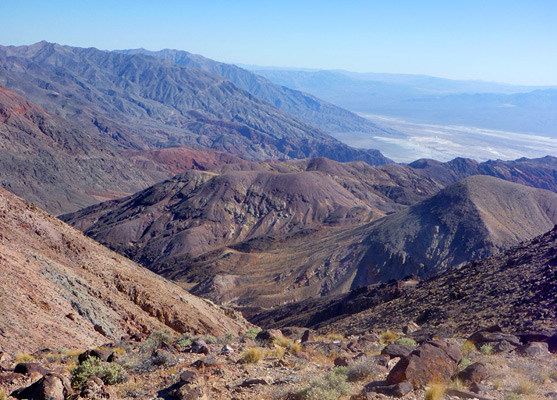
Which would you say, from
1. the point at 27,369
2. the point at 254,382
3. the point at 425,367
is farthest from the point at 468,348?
the point at 27,369

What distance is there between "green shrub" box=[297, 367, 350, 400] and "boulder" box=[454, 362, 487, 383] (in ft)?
7.30

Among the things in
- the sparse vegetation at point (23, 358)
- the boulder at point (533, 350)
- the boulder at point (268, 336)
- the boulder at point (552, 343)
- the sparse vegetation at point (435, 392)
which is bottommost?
the boulder at point (268, 336)

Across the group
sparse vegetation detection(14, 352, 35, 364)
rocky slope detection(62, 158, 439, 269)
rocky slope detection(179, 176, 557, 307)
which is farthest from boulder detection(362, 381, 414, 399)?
rocky slope detection(62, 158, 439, 269)

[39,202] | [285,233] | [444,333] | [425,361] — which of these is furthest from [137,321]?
[39,202]

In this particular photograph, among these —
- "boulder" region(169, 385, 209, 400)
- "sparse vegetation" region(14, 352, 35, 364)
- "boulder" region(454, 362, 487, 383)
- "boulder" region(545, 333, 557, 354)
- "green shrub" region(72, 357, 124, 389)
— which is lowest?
"sparse vegetation" region(14, 352, 35, 364)

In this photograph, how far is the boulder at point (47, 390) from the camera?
7777 mm

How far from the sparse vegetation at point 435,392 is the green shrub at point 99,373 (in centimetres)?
554

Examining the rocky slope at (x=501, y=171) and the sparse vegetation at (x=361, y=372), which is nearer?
the sparse vegetation at (x=361, y=372)

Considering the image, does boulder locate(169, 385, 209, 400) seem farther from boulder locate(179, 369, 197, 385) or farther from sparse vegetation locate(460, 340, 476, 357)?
sparse vegetation locate(460, 340, 476, 357)

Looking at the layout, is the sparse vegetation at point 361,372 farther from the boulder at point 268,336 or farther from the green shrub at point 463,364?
the boulder at point 268,336

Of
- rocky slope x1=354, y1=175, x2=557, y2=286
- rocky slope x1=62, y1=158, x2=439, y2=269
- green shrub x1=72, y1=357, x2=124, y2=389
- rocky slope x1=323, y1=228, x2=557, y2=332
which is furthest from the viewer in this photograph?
rocky slope x1=62, y1=158, x2=439, y2=269

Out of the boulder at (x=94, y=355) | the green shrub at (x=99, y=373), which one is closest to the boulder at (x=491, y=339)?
the green shrub at (x=99, y=373)

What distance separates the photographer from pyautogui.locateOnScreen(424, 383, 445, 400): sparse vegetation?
7516 mm

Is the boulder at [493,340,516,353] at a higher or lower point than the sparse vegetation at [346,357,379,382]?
lower
